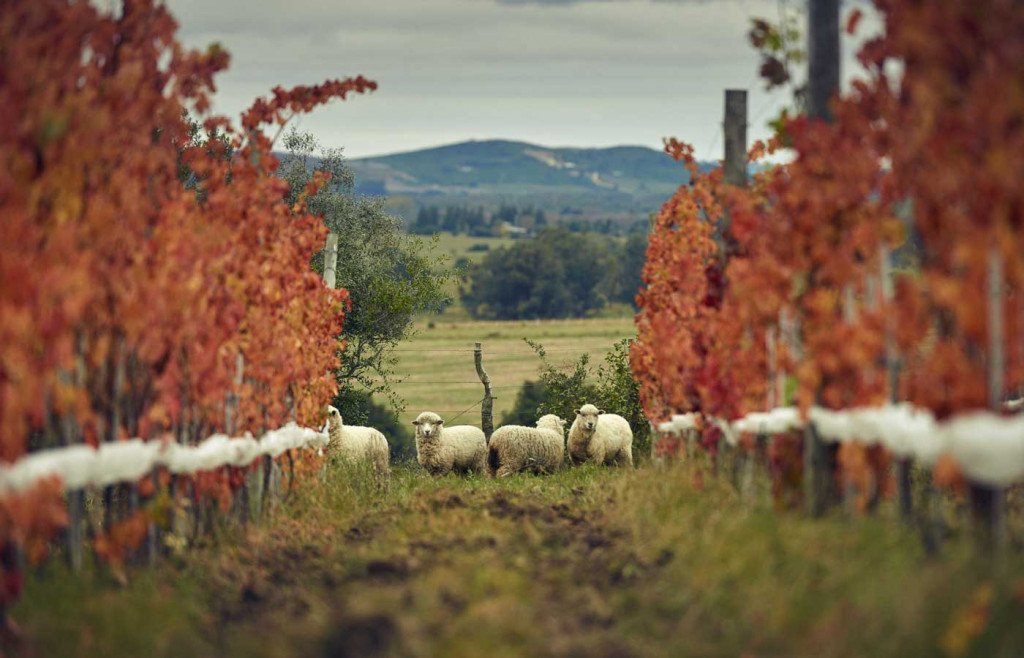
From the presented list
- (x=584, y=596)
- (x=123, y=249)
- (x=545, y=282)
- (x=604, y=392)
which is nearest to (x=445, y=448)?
(x=604, y=392)

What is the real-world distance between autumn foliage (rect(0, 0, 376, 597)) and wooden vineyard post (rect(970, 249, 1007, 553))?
4700mm

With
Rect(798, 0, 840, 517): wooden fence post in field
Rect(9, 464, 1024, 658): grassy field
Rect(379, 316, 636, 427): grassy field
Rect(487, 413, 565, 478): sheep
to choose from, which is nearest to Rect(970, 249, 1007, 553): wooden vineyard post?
Rect(9, 464, 1024, 658): grassy field

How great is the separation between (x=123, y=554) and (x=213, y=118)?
4149mm

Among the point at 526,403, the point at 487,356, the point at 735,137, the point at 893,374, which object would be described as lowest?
the point at 526,403

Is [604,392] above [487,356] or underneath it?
above

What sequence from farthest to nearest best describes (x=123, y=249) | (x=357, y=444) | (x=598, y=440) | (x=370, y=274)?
(x=370, y=274)
(x=598, y=440)
(x=357, y=444)
(x=123, y=249)

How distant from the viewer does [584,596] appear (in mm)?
6727

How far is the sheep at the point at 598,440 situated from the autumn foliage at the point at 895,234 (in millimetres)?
8792

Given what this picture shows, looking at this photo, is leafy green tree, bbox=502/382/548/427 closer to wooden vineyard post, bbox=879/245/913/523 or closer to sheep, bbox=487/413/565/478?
sheep, bbox=487/413/565/478

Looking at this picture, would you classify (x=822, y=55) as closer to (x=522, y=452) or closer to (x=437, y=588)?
(x=437, y=588)

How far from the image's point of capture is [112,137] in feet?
24.9

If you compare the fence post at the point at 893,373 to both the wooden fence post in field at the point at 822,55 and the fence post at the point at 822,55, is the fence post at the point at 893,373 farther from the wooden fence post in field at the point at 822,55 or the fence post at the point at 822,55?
the fence post at the point at 822,55

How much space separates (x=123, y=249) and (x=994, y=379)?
546 cm

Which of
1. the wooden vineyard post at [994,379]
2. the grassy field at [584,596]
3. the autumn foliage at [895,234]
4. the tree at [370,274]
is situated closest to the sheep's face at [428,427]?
the tree at [370,274]
